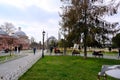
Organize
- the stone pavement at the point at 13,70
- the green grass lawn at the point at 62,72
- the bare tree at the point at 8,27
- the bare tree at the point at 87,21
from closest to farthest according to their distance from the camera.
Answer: the stone pavement at the point at 13,70, the green grass lawn at the point at 62,72, the bare tree at the point at 87,21, the bare tree at the point at 8,27

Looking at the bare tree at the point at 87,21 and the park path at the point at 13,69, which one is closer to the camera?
the park path at the point at 13,69

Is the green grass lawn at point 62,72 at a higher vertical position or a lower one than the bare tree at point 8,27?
lower

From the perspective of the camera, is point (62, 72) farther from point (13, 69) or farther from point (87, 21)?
point (87, 21)

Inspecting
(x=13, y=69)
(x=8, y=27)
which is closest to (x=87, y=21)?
(x=13, y=69)

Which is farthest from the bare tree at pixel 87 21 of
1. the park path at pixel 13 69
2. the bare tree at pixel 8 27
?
the bare tree at pixel 8 27

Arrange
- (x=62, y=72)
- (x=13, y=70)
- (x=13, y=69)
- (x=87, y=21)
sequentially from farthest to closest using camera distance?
1. (x=87, y=21)
2. (x=13, y=69)
3. (x=13, y=70)
4. (x=62, y=72)

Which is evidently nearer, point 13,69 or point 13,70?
point 13,70

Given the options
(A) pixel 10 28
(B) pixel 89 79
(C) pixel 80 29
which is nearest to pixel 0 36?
(A) pixel 10 28

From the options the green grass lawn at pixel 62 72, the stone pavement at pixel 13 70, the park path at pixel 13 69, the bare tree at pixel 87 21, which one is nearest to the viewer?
the stone pavement at pixel 13 70

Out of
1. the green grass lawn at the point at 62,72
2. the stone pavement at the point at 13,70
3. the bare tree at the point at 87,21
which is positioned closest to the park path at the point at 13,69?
the stone pavement at the point at 13,70

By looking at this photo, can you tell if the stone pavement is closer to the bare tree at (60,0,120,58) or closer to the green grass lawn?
the green grass lawn

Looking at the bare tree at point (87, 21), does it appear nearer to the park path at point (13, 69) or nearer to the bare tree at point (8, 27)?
the park path at point (13, 69)

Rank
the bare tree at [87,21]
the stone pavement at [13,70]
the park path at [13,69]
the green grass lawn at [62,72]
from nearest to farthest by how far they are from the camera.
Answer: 1. the stone pavement at [13,70]
2. the park path at [13,69]
3. the green grass lawn at [62,72]
4. the bare tree at [87,21]

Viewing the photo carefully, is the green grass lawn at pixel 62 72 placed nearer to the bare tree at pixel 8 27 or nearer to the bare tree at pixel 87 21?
the bare tree at pixel 87 21
